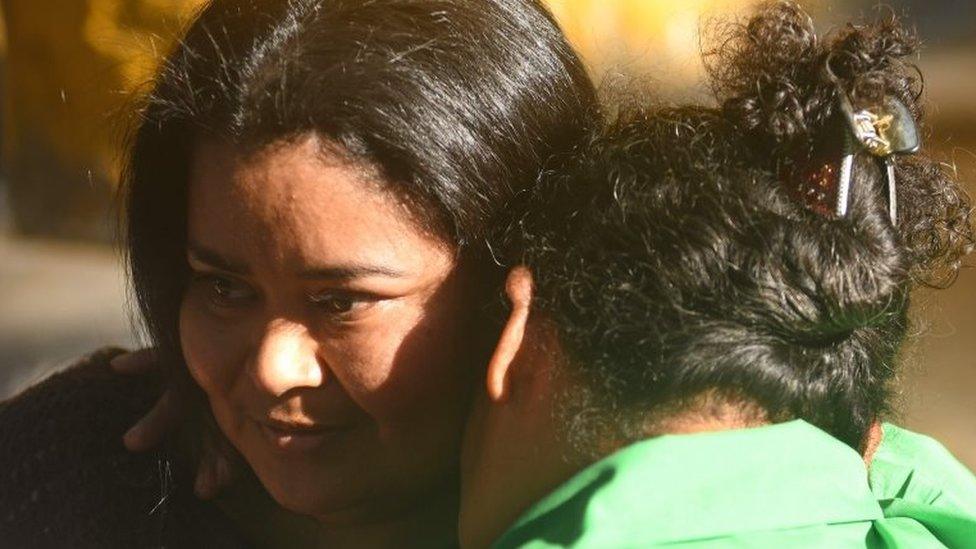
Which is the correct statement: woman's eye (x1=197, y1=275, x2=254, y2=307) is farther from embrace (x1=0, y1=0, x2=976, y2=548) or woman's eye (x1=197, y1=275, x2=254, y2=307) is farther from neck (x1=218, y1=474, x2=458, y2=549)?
neck (x1=218, y1=474, x2=458, y2=549)

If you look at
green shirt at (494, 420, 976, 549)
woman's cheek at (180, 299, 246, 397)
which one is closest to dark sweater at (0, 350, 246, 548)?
woman's cheek at (180, 299, 246, 397)

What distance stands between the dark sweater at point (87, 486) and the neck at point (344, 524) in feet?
0.15

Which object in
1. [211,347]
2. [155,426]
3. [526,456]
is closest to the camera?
[526,456]

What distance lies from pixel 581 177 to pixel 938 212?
438 mm

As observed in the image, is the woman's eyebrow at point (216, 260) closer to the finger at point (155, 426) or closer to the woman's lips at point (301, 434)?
the woman's lips at point (301, 434)

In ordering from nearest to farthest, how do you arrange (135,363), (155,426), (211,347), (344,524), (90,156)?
(211,347), (344,524), (155,426), (135,363), (90,156)

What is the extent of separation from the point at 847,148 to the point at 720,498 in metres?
0.40

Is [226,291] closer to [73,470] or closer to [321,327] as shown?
[321,327]

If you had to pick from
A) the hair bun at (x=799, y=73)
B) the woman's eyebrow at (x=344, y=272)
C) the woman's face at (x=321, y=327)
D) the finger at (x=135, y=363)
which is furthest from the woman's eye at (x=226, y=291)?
the hair bun at (x=799, y=73)

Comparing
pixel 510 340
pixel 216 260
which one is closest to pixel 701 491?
pixel 510 340

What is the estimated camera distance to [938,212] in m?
1.77

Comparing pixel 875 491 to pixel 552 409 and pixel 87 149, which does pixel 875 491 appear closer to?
pixel 552 409

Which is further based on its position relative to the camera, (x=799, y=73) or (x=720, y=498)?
(x=799, y=73)

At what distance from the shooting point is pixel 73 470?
2082 millimetres
